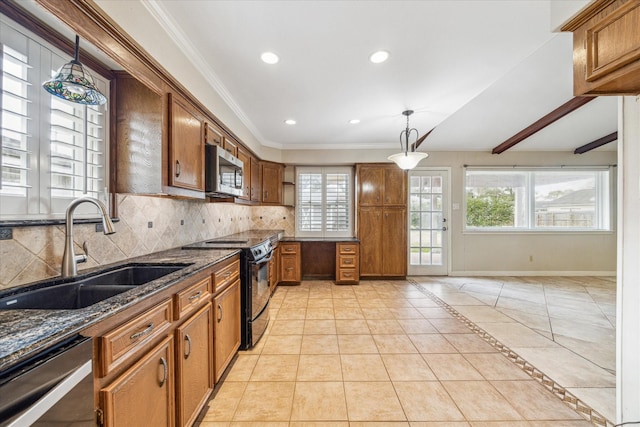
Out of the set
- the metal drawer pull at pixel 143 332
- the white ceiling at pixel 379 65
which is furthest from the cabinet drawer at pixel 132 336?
the white ceiling at pixel 379 65

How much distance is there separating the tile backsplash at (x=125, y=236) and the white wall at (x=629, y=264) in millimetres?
3073

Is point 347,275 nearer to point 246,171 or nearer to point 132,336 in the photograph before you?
point 246,171

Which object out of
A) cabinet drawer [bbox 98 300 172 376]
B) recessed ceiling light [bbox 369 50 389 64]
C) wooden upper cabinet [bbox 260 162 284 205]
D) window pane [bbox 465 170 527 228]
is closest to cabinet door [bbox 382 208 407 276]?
window pane [bbox 465 170 527 228]

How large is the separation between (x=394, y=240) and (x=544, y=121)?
303cm

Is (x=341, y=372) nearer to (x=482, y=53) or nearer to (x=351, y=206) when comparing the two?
(x=482, y=53)

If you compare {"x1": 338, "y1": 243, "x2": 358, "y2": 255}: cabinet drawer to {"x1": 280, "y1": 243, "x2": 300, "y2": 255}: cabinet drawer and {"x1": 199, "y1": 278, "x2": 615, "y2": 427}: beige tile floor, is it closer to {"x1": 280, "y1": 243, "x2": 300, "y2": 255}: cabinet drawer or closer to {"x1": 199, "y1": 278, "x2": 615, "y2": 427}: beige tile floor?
{"x1": 280, "y1": 243, "x2": 300, "y2": 255}: cabinet drawer

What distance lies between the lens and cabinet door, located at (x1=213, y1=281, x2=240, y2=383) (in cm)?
182

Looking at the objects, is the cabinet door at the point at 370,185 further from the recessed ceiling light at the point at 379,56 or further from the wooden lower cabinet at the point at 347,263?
the recessed ceiling light at the point at 379,56

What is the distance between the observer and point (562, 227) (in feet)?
17.2

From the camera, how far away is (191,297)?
1476 mm

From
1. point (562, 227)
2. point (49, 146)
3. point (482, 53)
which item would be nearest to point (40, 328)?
point (49, 146)

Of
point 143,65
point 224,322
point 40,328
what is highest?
point 143,65

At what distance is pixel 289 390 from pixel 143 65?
7.60 feet

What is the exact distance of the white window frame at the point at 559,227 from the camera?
516 centimetres
